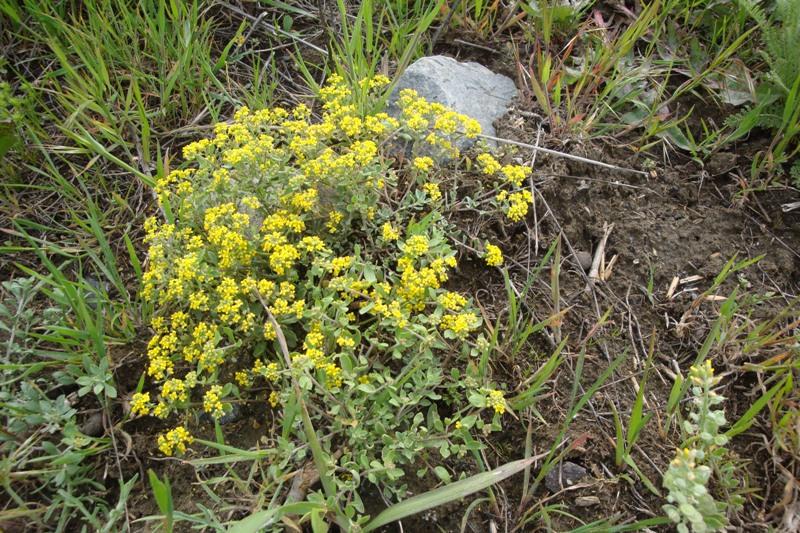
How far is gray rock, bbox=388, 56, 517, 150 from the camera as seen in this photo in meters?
3.16

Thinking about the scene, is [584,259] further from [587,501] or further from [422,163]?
[587,501]

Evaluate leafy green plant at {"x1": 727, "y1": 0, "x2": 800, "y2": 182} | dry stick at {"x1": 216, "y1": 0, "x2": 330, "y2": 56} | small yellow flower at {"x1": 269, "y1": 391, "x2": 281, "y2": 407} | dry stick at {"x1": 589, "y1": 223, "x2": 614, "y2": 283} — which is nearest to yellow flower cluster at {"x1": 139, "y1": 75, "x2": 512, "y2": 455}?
small yellow flower at {"x1": 269, "y1": 391, "x2": 281, "y2": 407}

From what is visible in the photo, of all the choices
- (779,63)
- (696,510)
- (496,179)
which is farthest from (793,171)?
(696,510)

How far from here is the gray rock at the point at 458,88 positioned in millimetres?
3160

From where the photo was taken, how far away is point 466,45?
357 centimetres

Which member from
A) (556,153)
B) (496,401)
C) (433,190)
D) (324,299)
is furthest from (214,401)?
(556,153)

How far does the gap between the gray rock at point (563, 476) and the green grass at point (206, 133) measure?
0.06 meters

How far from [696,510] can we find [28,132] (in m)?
3.49

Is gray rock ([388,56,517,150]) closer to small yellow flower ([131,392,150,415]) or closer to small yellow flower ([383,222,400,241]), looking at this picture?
small yellow flower ([383,222,400,241])

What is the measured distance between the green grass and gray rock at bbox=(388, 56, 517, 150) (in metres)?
0.12

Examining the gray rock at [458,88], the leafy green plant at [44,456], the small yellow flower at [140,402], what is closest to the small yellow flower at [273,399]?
the small yellow flower at [140,402]

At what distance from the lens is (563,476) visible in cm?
220

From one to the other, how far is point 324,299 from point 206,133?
150 centimetres

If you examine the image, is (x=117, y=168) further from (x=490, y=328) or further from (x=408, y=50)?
(x=490, y=328)
